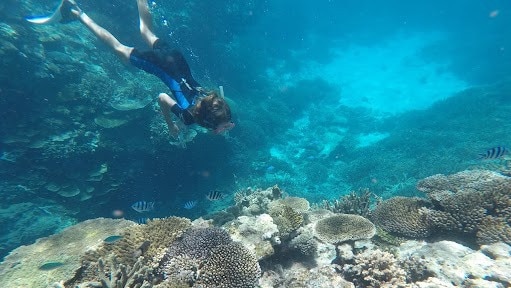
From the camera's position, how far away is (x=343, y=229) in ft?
17.0

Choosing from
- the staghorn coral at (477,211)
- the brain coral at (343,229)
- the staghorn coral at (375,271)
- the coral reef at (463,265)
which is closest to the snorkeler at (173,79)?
the brain coral at (343,229)

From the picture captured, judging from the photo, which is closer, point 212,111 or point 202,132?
point 212,111

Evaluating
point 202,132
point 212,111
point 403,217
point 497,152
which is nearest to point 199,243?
point 212,111

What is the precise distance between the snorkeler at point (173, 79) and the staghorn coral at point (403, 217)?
420cm

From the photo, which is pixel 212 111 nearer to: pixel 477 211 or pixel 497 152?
pixel 477 211

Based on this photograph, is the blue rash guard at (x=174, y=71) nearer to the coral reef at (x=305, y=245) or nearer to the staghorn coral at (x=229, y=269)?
the staghorn coral at (x=229, y=269)

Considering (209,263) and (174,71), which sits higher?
(174,71)

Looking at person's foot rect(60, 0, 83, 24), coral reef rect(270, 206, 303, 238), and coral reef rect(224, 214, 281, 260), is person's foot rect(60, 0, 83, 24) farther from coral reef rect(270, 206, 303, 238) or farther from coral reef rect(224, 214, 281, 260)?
coral reef rect(270, 206, 303, 238)

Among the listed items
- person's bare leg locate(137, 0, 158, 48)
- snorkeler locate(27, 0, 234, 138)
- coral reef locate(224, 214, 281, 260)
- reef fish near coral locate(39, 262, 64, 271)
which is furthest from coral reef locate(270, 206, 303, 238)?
person's bare leg locate(137, 0, 158, 48)

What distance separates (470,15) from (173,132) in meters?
73.8

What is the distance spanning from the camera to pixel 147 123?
12.7m

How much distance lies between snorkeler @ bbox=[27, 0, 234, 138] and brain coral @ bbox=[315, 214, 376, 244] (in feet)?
9.02

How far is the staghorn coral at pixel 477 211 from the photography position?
16.2ft

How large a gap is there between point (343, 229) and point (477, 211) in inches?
A: 101
